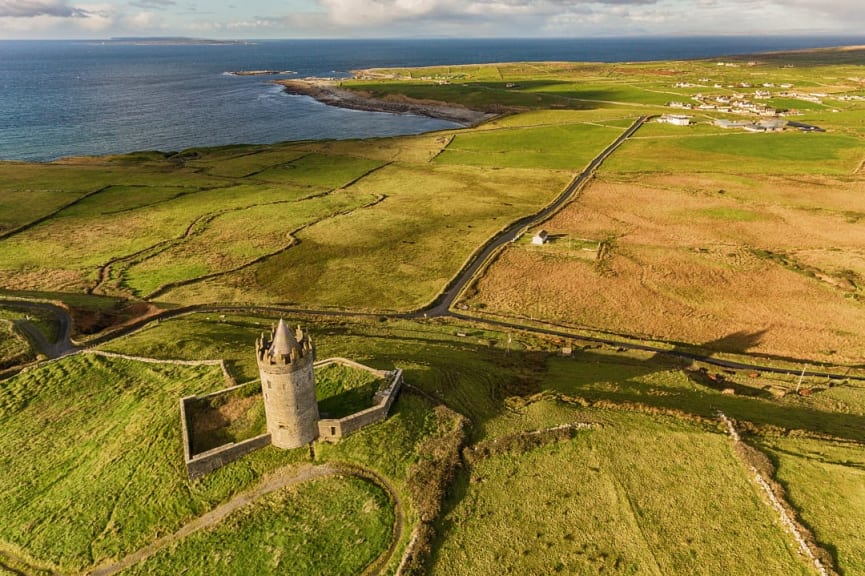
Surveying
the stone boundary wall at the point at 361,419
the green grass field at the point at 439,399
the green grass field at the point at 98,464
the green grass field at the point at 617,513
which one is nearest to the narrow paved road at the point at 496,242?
the green grass field at the point at 439,399

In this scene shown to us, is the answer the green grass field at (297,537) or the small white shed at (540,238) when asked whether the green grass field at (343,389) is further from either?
the small white shed at (540,238)

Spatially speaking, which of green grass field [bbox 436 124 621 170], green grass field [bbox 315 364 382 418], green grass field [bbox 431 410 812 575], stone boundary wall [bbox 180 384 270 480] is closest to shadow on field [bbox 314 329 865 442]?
green grass field [bbox 315 364 382 418]

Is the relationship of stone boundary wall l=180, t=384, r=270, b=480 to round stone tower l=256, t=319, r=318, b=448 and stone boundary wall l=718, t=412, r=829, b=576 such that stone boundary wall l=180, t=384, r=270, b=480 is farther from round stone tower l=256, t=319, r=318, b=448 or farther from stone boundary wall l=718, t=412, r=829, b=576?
stone boundary wall l=718, t=412, r=829, b=576

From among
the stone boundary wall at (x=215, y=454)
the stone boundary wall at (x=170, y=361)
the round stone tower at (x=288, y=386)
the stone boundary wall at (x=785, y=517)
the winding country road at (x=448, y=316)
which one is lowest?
the winding country road at (x=448, y=316)

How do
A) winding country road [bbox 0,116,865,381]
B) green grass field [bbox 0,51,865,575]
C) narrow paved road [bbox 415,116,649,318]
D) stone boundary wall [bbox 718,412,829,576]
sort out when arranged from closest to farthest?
stone boundary wall [bbox 718,412,829,576] < green grass field [bbox 0,51,865,575] < winding country road [bbox 0,116,865,381] < narrow paved road [bbox 415,116,649,318]

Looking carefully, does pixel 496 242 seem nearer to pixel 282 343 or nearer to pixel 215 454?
pixel 282 343

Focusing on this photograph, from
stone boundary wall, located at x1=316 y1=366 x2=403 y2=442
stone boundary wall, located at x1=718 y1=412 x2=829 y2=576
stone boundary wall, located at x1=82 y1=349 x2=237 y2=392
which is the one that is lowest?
stone boundary wall, located at x1=82 y1=349 x2=237 y2=392

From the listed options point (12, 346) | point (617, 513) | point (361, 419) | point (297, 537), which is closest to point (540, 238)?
point (361, 419)
